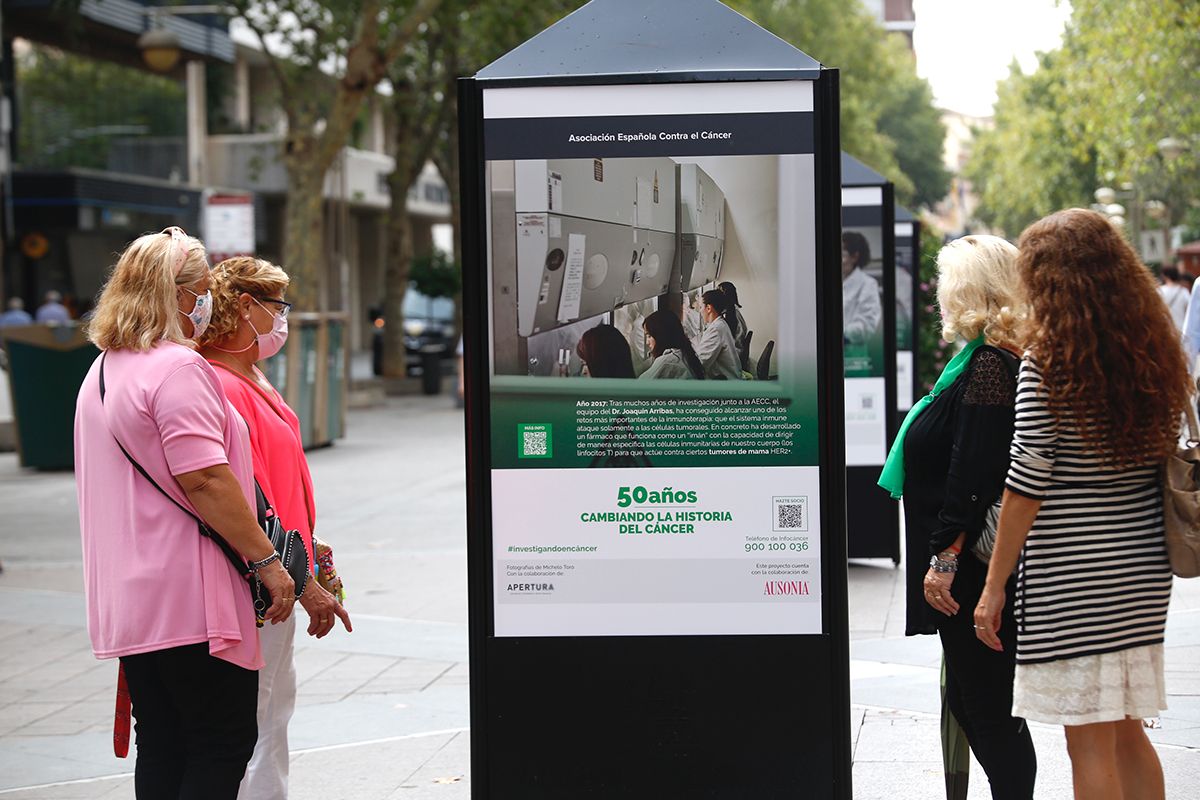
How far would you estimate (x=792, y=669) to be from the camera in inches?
158

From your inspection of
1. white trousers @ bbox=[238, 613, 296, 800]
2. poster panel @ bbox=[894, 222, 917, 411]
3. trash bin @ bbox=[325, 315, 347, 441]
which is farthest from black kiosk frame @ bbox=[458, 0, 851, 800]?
trash bin @ bbox=[325, 315, 347, 441]

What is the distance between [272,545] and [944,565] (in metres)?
1.73

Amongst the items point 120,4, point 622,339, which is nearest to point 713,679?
point 622,339

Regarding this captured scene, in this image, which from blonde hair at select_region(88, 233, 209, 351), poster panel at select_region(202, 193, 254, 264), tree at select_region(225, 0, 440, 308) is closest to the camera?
blonde hair at select_region(88, 233, 209, 351)

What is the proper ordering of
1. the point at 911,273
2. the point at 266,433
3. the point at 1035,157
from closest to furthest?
the point at 266,433, the point at 911,273, the point at 1035,157

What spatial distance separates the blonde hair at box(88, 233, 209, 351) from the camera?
149 inches

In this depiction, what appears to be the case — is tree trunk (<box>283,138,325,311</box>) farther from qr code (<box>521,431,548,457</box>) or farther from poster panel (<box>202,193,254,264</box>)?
qr code (<box>521,431,548,457</box>)

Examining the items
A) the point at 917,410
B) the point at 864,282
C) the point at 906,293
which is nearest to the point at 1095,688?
the point at 917,410

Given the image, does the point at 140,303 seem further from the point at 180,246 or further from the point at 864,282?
the point at 864,282

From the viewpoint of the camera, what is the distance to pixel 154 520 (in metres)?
3.72

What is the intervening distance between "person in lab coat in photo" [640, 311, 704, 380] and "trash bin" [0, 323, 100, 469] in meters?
13.8

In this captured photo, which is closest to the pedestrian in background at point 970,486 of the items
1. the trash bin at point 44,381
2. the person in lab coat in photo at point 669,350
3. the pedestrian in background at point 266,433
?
the person in lab coat in photo at point 669,350

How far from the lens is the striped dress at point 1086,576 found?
360 cm

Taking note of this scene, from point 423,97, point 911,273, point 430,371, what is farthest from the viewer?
point 423,97
